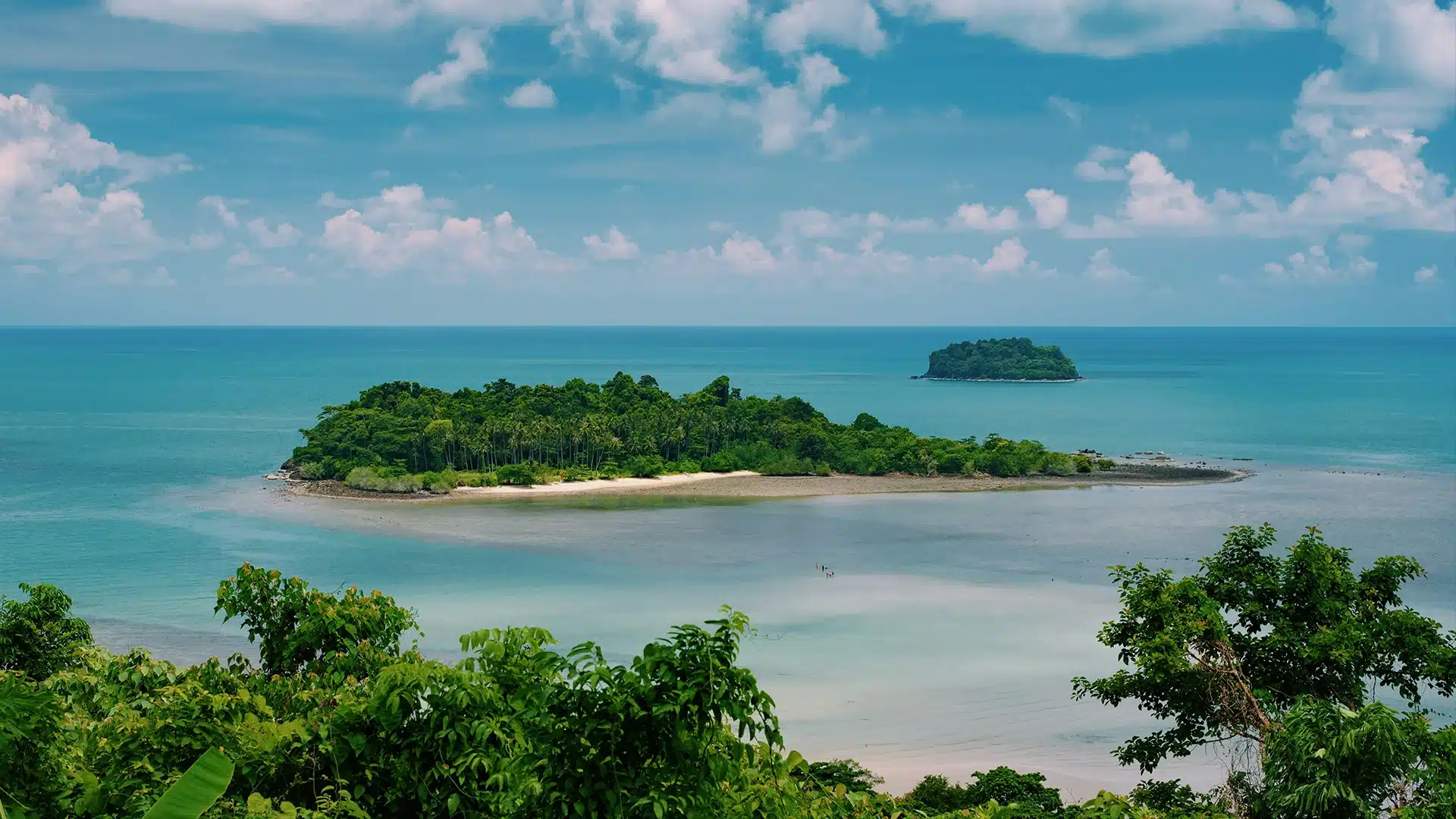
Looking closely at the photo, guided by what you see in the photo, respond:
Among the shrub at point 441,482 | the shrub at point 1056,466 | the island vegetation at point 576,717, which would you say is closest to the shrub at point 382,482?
the shrub at point 441,482

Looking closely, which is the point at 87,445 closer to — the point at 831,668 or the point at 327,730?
the point at 831,668

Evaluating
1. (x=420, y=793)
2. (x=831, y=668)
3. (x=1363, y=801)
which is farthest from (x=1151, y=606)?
(x=831, y=668)

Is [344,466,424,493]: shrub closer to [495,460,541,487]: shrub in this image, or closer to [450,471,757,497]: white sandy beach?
[450,471,757,497]: white sandy beach

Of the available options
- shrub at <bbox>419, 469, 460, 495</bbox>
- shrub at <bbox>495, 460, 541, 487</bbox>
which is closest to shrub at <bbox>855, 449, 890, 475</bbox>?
shrub at <bbox>495, 460, 541, 487</bbox>

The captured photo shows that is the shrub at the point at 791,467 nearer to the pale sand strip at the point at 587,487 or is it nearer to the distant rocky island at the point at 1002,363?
the pale sand strip at the point at 587,487

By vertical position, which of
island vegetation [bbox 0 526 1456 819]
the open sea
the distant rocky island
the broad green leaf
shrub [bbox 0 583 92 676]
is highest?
the distant rocky island

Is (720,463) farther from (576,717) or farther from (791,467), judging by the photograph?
(576,717)
